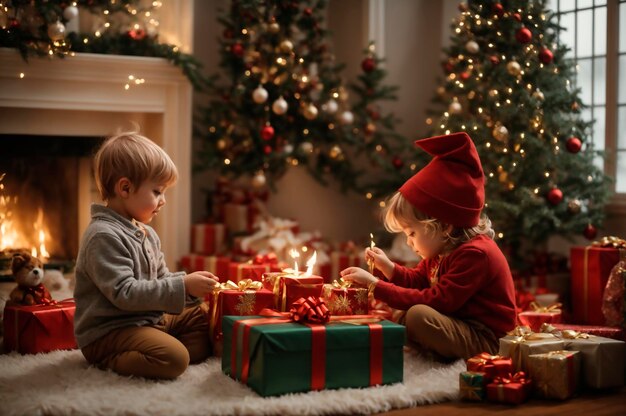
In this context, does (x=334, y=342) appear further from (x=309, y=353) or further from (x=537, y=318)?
(x=537, y=318)

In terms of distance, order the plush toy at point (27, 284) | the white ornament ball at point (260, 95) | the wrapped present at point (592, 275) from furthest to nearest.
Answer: the white ornament ball at point (260, 95), the wrapped present at point (592, 275), the plush toy at point (27, 284)

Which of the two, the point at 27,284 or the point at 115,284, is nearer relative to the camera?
the point at 115,284

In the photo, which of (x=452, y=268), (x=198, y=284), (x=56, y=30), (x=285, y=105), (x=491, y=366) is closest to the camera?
(x=491, y=366)

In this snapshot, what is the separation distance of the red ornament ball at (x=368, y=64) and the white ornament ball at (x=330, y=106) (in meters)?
0.29

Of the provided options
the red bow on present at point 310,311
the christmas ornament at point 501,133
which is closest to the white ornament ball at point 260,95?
the christmas ornament at point 501,133

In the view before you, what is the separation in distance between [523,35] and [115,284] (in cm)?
252

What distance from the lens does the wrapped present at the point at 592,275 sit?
363 centimetres

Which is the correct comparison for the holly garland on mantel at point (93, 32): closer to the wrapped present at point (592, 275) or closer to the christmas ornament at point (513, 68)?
the christmas ornament at point (513, 68)

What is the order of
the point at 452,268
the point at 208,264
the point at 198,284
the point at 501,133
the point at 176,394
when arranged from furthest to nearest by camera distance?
the point at 208,264 < the point at 501,133 < the point at 452,268 < the point at 198,284 < the point at 176,394

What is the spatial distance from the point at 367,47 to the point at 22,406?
10.3 ft

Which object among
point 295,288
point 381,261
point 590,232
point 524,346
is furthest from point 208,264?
point 524,346

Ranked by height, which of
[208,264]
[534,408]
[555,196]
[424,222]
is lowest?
[534,408]

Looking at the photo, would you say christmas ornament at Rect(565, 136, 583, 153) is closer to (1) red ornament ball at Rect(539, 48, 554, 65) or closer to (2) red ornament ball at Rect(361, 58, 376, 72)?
(1) red ornament ball at Rect(539, 48, 554, 65)

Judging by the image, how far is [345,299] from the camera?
2.66 meters
